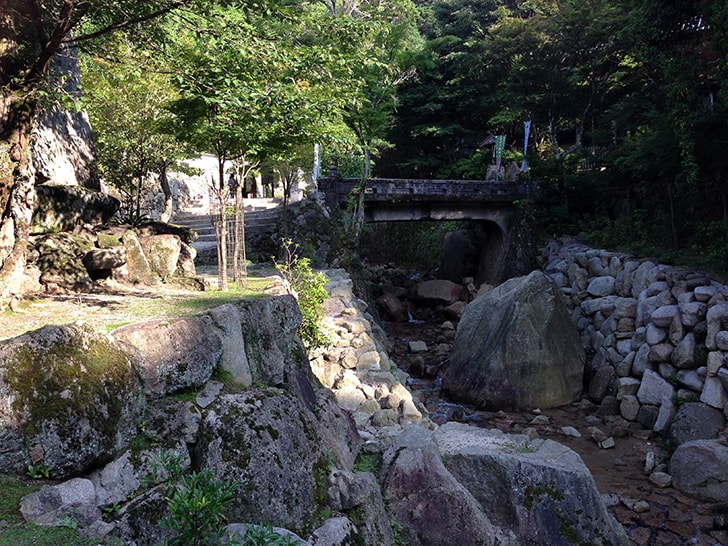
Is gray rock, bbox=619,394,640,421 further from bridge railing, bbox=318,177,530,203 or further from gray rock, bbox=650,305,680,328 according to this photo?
bridge railing, bbox=318,177,530,203

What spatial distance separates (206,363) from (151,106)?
29.9 feet

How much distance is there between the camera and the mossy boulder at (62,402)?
10.0ft

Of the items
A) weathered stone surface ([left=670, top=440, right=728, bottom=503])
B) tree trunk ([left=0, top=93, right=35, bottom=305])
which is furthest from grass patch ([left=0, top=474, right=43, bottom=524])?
weathered stone surface ([left=670, top=440, right=728, bottom=503])

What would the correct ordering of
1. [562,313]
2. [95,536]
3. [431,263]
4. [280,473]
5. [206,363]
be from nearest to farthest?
1. [95,536]
2. [280,473]
3. [206,363]
4. [562,313]
5. [431,263]

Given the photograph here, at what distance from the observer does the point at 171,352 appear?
14.0ft

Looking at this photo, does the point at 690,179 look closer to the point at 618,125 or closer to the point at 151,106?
the point at 618,125

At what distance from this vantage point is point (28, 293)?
6.09 metres

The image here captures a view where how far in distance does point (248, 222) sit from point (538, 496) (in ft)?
46.2

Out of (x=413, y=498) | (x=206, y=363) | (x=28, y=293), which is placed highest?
(x=28, y=293)

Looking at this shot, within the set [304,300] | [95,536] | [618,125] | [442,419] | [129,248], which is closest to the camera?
[95,536]

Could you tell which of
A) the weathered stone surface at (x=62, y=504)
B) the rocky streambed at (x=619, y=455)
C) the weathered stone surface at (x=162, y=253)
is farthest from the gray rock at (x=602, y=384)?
the weathered stone surface at (x=62, y=504)

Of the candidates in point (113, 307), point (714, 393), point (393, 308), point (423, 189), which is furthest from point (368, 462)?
point (423, 189)

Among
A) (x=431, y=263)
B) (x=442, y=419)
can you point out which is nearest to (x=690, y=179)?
(x=442, y=419)

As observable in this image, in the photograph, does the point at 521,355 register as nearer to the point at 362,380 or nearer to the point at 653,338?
Result: the point at 653,338
